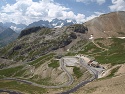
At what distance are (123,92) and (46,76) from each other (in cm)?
12468

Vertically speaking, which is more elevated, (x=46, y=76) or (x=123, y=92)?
(x=123, y=92)

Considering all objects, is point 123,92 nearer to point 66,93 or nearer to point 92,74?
point 66,93

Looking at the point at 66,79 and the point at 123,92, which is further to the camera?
the point at 66,79

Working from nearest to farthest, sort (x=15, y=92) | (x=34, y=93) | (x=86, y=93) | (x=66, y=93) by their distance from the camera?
(x=86, y=93) → (x=66, y=93) → (x=34, y=93) → (x=15, y=92)

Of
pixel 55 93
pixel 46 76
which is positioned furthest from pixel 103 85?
pixel 46 76

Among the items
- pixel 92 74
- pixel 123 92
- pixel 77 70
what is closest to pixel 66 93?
pixel 123 92

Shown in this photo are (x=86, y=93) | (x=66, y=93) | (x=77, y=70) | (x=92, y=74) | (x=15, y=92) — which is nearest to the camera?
(x=86, y=93)

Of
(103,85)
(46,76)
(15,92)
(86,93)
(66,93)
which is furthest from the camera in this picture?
(46,76)

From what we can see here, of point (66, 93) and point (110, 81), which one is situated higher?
point (110, 81)

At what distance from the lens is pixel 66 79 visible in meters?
160

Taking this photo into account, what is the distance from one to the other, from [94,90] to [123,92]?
45.4 ft

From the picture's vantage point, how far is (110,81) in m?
99.6

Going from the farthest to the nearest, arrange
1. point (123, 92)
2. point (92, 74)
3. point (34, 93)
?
point (92, 74)
point (34, 93)
point (123, 92)

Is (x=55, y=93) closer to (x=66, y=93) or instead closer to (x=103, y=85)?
(x=66, y=93)
